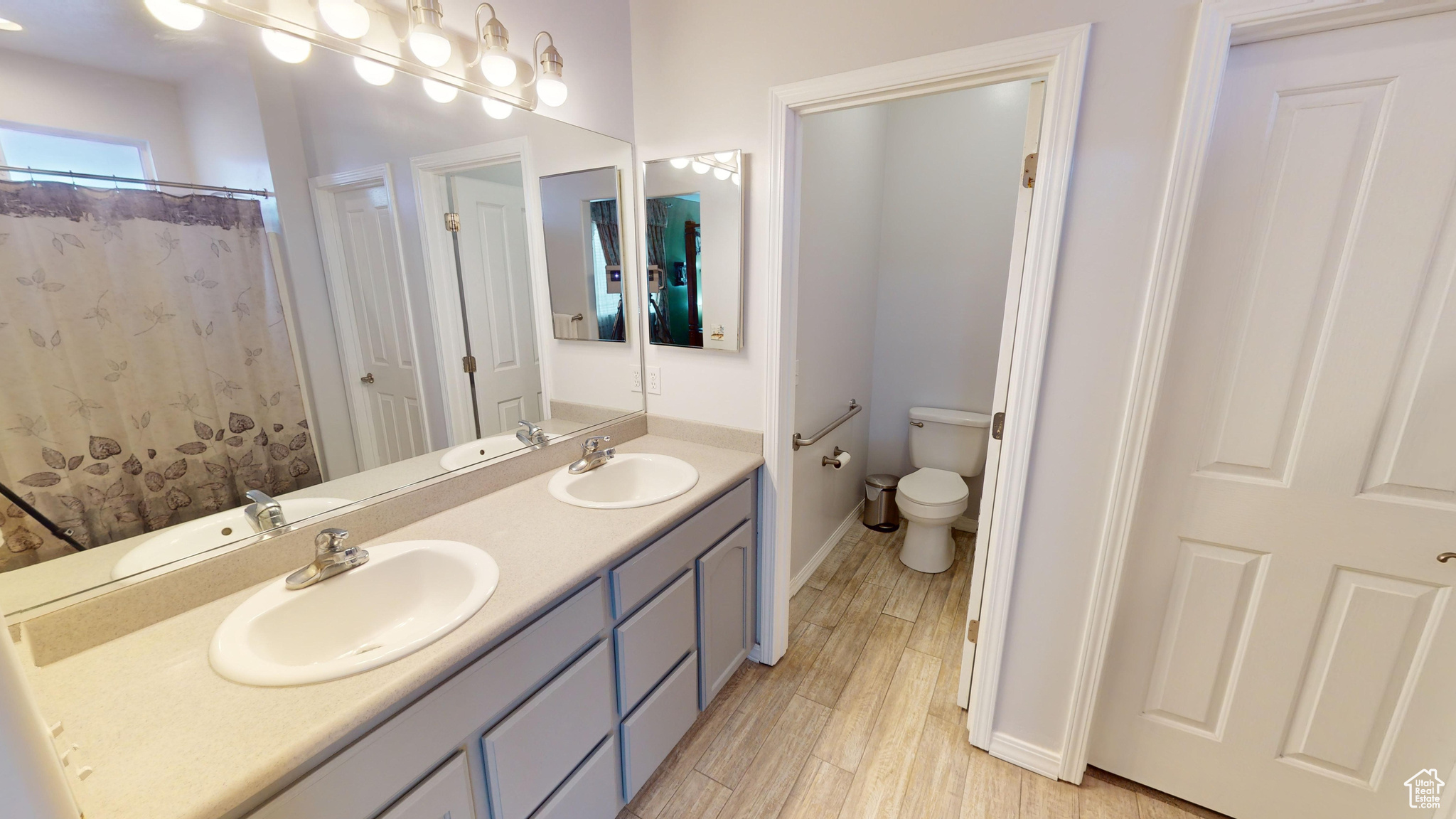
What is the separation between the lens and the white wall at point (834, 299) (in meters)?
2.17

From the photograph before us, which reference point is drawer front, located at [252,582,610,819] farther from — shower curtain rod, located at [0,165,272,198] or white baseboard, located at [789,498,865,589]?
white baseboard, located at [789,498,865,589]

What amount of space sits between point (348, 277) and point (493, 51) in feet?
2.27

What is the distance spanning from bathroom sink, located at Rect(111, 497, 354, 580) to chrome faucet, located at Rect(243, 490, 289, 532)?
0.02 m

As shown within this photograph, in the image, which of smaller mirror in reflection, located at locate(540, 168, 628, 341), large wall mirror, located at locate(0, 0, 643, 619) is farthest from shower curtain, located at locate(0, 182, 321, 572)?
smaller mirror in reflection, located at locate(540, 168, 628, 341)

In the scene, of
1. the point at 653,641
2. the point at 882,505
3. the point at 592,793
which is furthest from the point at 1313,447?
the point at 882,505

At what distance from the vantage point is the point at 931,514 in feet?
8.07

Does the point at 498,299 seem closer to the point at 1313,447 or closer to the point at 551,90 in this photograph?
the point at 551,90

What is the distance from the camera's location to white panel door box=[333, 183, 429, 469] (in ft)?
3.96

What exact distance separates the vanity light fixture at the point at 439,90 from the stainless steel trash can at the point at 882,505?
263cm

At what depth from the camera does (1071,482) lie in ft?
4.51

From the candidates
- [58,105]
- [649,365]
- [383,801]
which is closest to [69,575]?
[383,801]

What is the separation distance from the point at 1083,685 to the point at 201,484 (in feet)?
7.05

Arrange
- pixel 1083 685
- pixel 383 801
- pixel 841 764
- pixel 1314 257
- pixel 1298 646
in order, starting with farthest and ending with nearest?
pixel 841 764 < pixel 1083 685 < pixel 1298 646 < pixel 1314 257 < pixel 383 801

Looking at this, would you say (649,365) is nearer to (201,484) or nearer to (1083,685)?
(201,484)
